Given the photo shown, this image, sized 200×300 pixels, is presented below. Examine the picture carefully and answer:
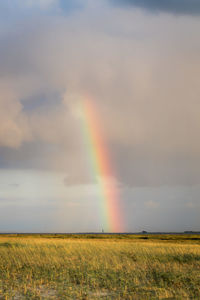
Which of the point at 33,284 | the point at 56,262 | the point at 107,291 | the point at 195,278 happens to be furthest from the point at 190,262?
the point at 33,284

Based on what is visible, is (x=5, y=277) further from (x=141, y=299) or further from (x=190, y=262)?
(x=190, y=262)

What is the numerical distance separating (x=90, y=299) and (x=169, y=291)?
3.12 metres

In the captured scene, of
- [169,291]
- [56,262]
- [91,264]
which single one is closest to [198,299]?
[169,291]

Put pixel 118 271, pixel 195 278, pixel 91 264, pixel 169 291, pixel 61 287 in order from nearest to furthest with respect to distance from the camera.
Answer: pixel 169 291
pixel 61 287
pixel 195 278
pixel 118 271
pixel 91 264

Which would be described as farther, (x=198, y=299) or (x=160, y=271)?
(x=160, y=271)

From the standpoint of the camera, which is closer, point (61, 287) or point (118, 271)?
point (61, 287)

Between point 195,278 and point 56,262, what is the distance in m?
8.21

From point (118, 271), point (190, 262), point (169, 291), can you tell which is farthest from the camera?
point (190, 262)

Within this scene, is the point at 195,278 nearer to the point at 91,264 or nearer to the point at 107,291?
the point at 107,291

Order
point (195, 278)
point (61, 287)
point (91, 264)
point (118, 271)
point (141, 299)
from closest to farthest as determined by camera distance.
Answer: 1. point (141, 299)
2. point (61, 287)
3. point (195, 278)
4. point (118, 271)
5. point (91, 264)

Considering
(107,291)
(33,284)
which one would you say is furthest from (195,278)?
(33,284)

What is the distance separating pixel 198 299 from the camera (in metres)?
9.74

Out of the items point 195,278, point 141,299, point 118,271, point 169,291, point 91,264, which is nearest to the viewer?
point 141,299

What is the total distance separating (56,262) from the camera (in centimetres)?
1752
